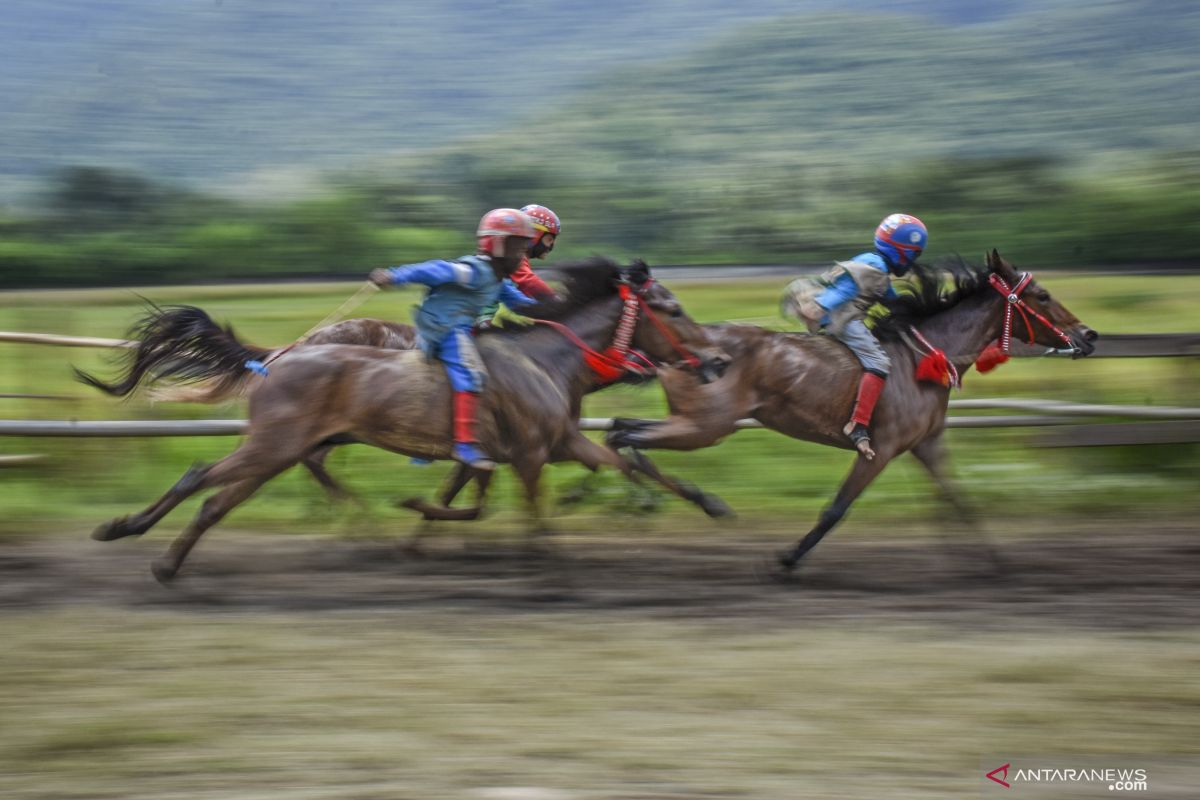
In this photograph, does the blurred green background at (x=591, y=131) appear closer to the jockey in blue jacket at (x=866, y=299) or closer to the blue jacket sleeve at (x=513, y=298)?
the blue jacket sleeve at (x=513, y=298)

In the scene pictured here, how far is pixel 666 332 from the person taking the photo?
7.84 metres

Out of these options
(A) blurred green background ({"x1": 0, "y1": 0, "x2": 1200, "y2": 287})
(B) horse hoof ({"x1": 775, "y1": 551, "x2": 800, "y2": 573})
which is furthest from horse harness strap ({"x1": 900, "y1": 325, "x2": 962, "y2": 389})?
(A) blurred green background ({"x1": 0, "y1": 0, "x2": 1200, "y2": 287})

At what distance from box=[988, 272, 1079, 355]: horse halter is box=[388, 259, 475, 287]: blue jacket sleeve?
10.8 ft

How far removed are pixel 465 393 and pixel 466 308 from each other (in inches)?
19.6

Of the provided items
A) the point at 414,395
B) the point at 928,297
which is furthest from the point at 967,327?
the point at 414,395

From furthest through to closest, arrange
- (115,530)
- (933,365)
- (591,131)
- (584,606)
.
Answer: (591,131)
(933,365)
(115,530)
(584,606)

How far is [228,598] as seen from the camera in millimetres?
7109

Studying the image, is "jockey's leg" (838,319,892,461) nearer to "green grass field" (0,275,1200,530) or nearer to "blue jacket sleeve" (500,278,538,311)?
"green grass field" (0,275,1200,530)

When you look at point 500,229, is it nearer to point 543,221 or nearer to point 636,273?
point 543,221

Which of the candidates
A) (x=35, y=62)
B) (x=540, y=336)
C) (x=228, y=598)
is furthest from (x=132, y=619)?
(x=35, y=62)

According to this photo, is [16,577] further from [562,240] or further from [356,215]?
[562,240]

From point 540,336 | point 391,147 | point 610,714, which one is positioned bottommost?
point 391,147

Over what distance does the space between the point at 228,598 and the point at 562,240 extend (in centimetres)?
2541

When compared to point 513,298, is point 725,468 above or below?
below
